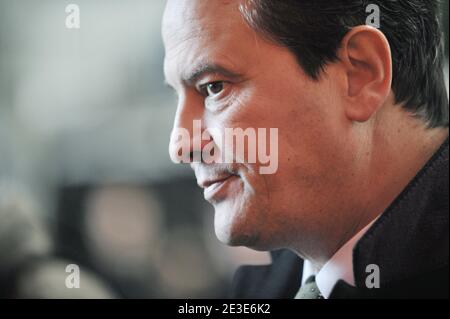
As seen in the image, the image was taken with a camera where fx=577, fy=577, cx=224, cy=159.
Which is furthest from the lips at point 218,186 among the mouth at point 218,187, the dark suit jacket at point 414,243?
the dark suit jacket at point 414,243

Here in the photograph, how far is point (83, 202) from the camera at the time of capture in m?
1.34

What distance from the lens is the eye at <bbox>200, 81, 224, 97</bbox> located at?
1100 mm

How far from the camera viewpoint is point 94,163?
133 cm

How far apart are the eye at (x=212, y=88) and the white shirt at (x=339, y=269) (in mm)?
388

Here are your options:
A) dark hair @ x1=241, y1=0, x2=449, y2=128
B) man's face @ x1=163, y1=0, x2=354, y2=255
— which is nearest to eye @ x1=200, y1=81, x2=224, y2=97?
man's face @ x1=163, y1=0, x2=354, y2=255

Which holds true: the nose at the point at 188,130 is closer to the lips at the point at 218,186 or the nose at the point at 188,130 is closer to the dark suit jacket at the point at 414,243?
the lips at the point at 218,186

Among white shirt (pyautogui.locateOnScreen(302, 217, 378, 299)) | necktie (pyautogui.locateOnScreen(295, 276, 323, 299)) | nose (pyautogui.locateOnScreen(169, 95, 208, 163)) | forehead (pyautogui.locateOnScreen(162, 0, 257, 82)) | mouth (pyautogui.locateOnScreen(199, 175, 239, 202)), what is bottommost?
necktie (pyautogui.locateOnScreen(295, 276, 323, 299))

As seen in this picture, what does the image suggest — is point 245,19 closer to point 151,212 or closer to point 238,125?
point 238,125

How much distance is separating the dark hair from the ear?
0.02 meters

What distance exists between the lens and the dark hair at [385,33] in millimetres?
1045

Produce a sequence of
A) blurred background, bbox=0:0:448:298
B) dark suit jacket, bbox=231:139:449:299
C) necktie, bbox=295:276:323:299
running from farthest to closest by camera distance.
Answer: blurred background, bbox=0:0:448:298
necktie, bbox=295:276:323:299
dark suit jacket, bbox=231:139:449:299

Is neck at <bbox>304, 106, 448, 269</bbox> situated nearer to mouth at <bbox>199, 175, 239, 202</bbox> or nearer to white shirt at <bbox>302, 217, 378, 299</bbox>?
white shirt at <bbox>302, 217, 378, 299</bbox>
